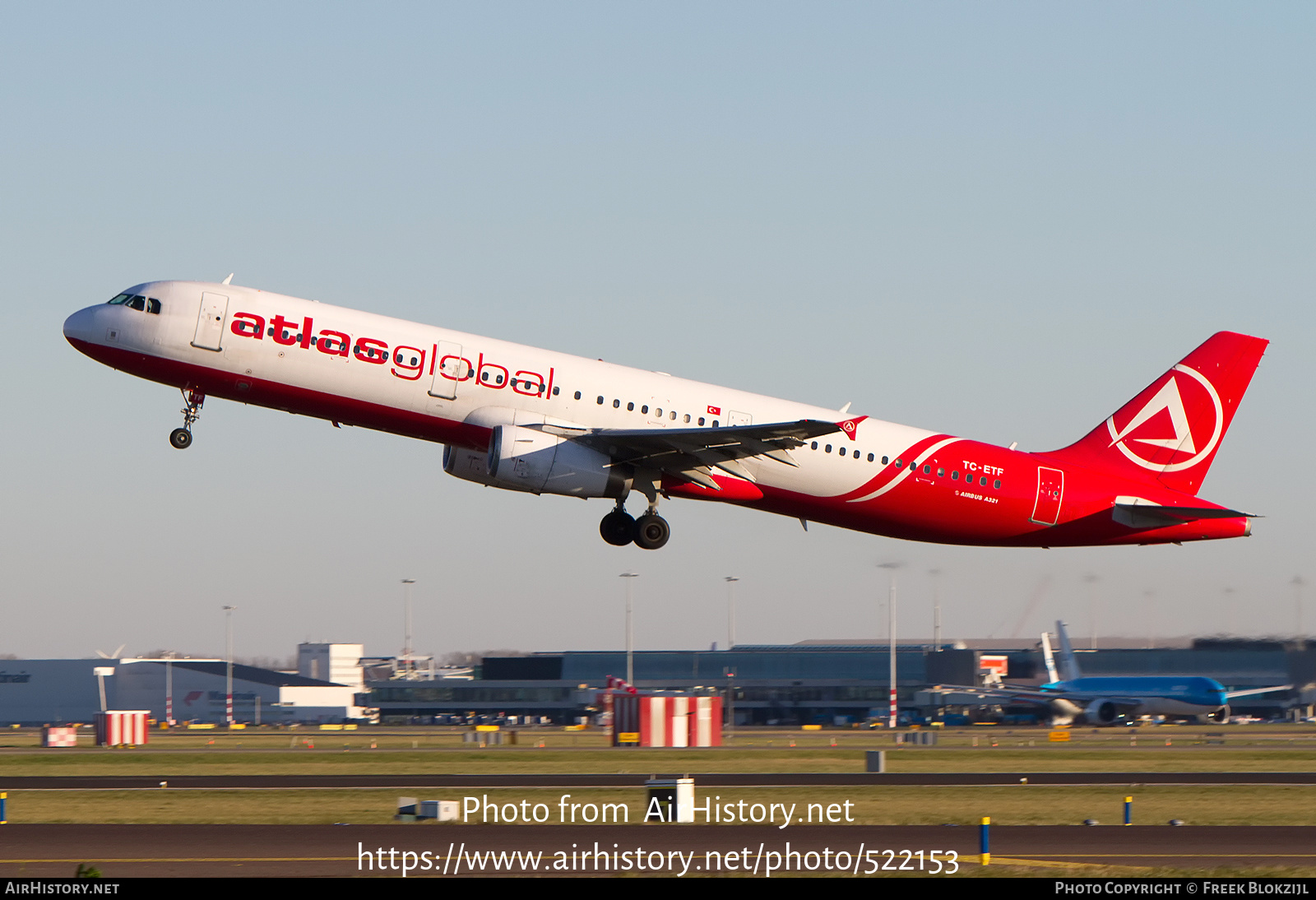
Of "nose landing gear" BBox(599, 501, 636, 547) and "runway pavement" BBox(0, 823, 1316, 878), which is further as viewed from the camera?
"nose landing gear" BBox(599, 501, 636, 547)

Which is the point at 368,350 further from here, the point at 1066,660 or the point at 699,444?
the point at 1066,660

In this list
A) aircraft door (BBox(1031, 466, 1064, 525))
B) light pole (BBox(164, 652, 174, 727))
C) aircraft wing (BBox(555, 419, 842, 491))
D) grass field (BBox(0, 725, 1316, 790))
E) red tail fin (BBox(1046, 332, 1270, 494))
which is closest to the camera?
aircraft wing (BBox(555, 419, 842, 491))

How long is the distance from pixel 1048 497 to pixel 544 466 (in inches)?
652

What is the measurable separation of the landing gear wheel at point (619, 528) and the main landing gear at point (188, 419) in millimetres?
11977

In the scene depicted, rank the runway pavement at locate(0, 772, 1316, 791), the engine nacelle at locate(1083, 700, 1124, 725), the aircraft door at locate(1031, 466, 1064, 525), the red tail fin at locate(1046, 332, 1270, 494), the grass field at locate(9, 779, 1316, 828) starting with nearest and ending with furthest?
1. the grass field at locate(9, 779, 1316, 828)
2. the runway pavement at locate(0, 772, 1316, 791)
3. the aircraft door at locate(1031, 466, 1064, 525)
4. the red tail fin at locate(1046, 332, 1270, 494)
5. the engine nacelle at locate(1083, 700, 1124, 725)

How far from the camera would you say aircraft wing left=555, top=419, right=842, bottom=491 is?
135 feet

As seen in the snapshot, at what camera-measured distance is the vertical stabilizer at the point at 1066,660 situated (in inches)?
4628

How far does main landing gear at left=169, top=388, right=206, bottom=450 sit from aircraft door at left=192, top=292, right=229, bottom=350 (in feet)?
5.40

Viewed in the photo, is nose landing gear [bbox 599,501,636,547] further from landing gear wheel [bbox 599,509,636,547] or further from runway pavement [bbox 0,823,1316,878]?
runway pavement [bbox 0,823,1316,878]

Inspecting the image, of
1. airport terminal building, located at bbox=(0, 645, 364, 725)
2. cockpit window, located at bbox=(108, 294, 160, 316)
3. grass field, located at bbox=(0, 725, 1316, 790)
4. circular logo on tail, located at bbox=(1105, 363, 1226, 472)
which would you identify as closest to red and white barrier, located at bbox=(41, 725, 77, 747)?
grass field, located at bbox=(0, 725, 1316, 790)

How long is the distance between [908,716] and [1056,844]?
3635 inches

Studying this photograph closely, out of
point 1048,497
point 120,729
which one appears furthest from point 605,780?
point 120,729

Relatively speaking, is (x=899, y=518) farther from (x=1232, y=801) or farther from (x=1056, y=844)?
(x=1056, y=844)

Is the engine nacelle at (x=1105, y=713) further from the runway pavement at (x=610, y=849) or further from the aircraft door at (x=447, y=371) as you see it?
the aircraft door at (x=447, y=371)
